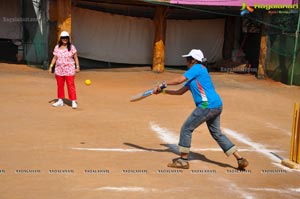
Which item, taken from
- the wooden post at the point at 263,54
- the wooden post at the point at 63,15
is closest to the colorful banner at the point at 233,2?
the wooden post at the point at 263,54

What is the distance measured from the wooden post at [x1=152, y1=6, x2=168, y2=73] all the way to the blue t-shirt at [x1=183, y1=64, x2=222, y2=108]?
12223mm

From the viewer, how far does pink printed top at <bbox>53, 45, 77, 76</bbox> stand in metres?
9.77

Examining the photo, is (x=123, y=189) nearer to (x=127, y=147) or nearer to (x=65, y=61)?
(x=127, y=147)

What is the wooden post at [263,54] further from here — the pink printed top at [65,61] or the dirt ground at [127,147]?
the pink printed top at [65,61]

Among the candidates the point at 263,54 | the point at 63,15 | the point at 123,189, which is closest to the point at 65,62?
the point at 123,189

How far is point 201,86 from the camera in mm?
5945

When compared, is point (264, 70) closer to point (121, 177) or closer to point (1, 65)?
point (1, 65)

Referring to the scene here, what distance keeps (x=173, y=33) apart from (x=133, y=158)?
47.1 ft

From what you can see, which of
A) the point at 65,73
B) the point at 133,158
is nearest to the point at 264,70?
the point at 65,73

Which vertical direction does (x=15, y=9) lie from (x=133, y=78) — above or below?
above

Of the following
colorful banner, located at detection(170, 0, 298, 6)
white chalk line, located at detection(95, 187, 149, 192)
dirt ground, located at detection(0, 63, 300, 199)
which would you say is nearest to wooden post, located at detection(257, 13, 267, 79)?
colorful banner, located at detection(170, 0, 298, 6)

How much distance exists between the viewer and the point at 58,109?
32.4ft

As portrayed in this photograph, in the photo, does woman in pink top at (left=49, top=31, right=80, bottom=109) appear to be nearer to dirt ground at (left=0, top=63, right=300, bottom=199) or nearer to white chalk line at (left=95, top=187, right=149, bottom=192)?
dirt ground at (left=0, top=63, right=300, bottom=199)

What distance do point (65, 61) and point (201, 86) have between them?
4.63 metres
